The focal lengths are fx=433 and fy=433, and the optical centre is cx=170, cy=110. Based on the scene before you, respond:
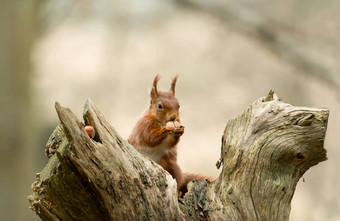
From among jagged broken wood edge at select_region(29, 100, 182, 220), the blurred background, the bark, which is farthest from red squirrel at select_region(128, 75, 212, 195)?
the blurred background

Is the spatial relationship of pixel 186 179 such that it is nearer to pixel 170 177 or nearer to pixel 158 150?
pixel 158 150

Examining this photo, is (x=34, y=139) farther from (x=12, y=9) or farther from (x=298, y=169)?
(x=298, y=169)

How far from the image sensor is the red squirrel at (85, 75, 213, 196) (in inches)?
69.8

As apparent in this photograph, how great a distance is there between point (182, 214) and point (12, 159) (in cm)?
212

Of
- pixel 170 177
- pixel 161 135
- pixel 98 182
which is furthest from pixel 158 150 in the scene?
pixel 98 182

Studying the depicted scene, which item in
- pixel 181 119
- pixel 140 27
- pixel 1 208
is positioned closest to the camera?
pixel 181 119

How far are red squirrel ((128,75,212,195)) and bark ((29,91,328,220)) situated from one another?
368mm

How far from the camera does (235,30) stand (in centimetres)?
354

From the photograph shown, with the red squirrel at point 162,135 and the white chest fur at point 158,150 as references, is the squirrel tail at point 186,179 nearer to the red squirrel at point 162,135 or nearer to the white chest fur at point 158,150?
the red squirrel at point 162,135

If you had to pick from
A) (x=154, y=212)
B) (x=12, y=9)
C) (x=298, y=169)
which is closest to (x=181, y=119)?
(x=298, y=169)

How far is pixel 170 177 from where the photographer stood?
50.5 inches

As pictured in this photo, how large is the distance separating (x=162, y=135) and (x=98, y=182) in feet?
2.28

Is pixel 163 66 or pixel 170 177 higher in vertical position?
pixel 163 66

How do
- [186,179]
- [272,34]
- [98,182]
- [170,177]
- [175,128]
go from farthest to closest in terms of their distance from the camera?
[272,34] → [186,179] → [175,128] → [170,177] → [98,182]
